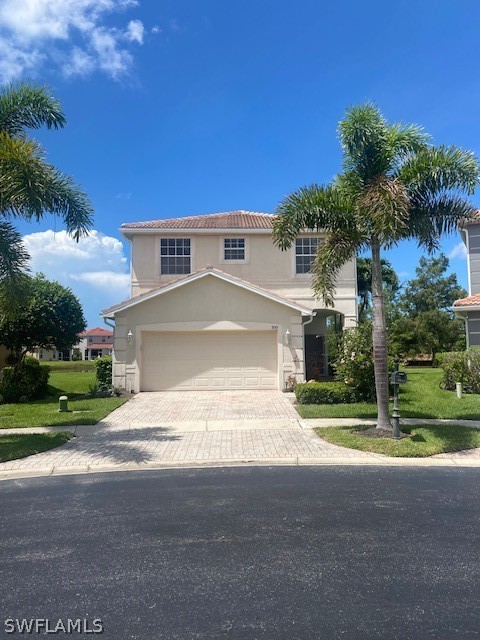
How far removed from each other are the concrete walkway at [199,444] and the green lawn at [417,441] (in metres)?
0.20

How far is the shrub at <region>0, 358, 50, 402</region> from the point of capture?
17625mm

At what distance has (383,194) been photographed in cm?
942

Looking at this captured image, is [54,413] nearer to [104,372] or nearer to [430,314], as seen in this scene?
[104,372]

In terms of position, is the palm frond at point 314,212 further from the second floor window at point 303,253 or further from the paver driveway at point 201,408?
the second floor window at point 303,253

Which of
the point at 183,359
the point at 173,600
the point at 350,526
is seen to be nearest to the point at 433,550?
the point at 350,526

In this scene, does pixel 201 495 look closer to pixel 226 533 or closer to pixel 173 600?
pixel 226 533

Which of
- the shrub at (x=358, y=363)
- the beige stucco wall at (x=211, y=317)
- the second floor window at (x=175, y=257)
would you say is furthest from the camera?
the second floor window at (x=175, y=257)

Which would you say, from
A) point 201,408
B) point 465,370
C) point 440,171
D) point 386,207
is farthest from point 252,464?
point 465,370

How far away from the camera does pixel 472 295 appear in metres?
20.3

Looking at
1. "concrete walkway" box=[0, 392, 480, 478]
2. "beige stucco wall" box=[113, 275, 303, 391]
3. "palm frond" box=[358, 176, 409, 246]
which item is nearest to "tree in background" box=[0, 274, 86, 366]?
"beige stucco wall" box=[113, 275, 303, 391]

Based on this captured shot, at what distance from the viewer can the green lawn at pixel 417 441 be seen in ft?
28.6

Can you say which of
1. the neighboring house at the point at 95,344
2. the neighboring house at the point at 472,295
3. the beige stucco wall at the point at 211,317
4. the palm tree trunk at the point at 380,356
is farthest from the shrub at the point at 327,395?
the neighboring house at the point at 95,344

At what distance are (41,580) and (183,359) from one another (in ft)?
A: 46.5

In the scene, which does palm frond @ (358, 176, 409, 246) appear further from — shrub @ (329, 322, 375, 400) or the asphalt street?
shrub @ (329, 322, 375, 400)
